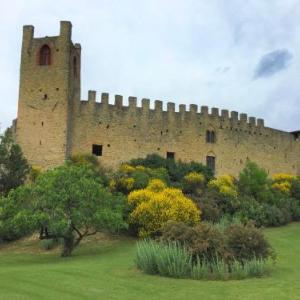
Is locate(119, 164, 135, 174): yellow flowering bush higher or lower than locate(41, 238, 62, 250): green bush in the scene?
higher

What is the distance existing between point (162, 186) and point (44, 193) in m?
9.05

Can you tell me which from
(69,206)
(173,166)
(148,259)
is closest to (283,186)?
(173,166)

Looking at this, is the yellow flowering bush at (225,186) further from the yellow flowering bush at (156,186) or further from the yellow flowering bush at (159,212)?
the yellow flowering bush at (159,212)

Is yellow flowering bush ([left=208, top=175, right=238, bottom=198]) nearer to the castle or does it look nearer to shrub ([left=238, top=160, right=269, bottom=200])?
shrub ([left=238, top=160, right=269, bottom=200])

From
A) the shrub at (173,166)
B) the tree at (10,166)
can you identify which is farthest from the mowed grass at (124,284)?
the shrub at (173,166)

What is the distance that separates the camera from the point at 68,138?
1614 inches

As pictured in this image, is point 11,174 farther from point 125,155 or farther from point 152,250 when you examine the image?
point 152,250

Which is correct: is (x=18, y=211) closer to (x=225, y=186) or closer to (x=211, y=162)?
(x=225, y=186)

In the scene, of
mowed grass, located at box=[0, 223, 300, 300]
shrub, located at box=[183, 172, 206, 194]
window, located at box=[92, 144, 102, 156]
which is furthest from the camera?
window, located at box=[92, 144, 102, 156]

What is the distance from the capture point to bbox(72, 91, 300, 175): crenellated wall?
42.9 meters

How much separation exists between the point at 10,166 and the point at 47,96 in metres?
6.54

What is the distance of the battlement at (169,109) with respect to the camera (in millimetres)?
43406

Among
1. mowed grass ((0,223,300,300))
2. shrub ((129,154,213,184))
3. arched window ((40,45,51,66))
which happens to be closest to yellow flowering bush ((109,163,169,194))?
shrub ((129,154,213,184))

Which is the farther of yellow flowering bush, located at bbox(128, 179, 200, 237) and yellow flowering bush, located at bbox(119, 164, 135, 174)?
yellow flowering bush, located at bbox(119, 164, 135, 174)
